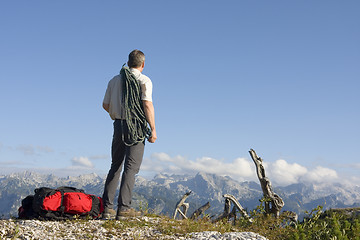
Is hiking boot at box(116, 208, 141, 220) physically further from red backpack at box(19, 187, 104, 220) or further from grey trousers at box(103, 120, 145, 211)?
red backpack at box(19, 187, 104, 220)

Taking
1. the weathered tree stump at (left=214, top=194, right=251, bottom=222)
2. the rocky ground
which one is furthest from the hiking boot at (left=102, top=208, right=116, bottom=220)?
the weathered tree stump at (left=214, top=194, right=251, bottom=222)

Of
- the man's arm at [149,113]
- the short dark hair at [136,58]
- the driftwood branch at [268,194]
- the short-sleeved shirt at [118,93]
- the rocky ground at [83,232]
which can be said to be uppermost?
the short dark hair at [136,58]

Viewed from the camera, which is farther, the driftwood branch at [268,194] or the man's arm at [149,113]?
the driftwood branch at [268,194]

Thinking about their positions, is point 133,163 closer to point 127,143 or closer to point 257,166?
point 127,143

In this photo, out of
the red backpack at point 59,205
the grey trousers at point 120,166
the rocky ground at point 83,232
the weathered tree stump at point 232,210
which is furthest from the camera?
the weathered tree stump at point 232,210

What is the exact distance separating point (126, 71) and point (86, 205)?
3645mm

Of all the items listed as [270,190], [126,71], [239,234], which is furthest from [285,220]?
[126,71]

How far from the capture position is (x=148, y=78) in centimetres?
911

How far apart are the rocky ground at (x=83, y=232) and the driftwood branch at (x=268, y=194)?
4.36 m

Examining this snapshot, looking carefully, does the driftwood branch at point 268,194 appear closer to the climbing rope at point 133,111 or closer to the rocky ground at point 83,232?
the rocky ground at point 83,232

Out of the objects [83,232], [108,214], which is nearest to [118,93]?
[108,214]

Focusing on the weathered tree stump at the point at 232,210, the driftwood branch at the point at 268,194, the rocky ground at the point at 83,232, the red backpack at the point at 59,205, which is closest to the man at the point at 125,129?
the red backpack at the point at 59,205

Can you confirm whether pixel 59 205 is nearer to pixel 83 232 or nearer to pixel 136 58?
pixel 83 232

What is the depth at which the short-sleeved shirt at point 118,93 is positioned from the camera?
889 centimetres
